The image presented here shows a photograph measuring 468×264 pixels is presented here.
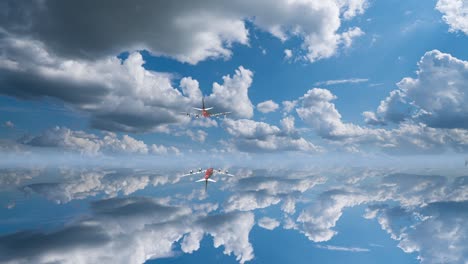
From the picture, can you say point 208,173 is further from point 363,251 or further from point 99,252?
point 363,251

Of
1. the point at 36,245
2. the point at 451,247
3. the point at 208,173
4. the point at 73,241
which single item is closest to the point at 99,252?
the point at 73,241

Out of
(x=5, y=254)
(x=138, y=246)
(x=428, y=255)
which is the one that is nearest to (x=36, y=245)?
(x=5, y=254)

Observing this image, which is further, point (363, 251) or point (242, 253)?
point (363, 251)

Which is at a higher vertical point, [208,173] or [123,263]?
[208,173]

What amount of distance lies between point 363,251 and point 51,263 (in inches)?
8561

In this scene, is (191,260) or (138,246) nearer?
(191,260)

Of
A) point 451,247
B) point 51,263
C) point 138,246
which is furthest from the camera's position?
point 451,247

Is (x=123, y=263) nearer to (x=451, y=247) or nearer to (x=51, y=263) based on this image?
(x=51, y=263)

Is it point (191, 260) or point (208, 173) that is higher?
point (208, 173)

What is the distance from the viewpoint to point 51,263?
15275 cm

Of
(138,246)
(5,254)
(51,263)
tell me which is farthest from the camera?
(138,246)

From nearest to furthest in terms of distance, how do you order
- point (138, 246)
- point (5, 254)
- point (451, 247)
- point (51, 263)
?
1. point (51, 263)
2. point (5, 254)
3. point (138, 246)
4. point (451, 247)

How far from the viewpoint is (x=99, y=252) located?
169000mm

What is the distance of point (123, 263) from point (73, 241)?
Answer: 211 feet
